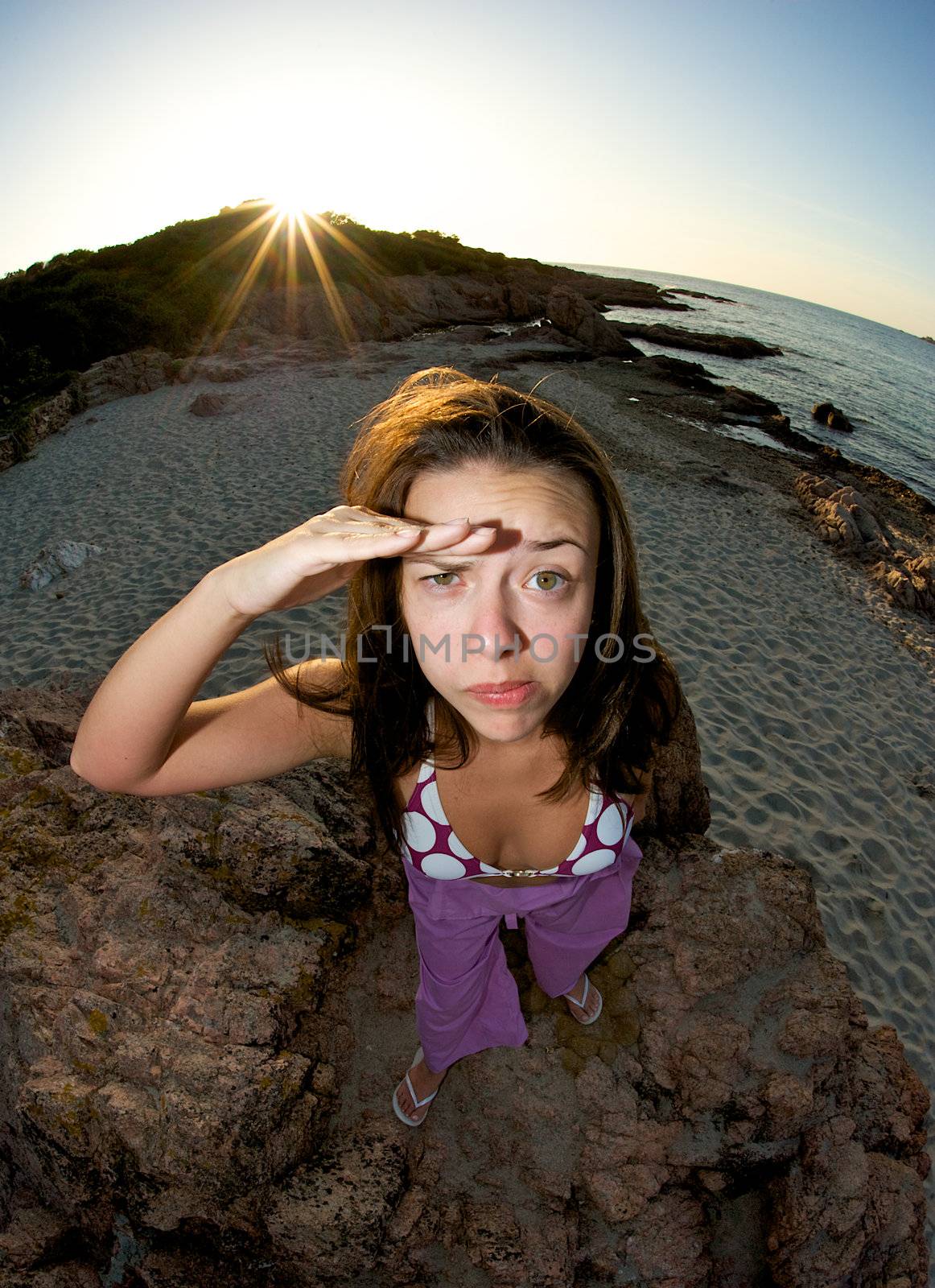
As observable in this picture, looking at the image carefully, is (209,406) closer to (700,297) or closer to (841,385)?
(841,385)

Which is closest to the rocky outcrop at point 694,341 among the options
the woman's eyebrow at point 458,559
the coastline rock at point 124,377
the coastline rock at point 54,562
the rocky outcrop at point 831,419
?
the rocky outcrop at point 831,419

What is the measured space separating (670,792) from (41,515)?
9.88 meters

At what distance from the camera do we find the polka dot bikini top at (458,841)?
1.62 metres

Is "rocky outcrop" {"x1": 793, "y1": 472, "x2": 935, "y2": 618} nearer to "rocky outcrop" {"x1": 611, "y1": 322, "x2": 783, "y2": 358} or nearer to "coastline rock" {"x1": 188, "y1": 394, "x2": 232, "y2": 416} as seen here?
"coastline rock" {"x1": 188, "y1": 394, "x2": 232, "y2": 416}

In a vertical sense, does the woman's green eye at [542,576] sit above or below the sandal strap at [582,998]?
above

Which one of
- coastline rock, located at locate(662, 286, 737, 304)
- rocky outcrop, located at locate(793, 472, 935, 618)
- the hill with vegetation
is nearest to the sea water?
rocky outcrop, located at locate(793, 472, 935, 618)

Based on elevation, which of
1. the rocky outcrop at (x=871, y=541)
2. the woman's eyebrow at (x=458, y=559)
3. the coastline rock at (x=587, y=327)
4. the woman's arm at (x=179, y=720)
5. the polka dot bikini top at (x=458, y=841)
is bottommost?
the rocky outcrop at (x=871, y=541)

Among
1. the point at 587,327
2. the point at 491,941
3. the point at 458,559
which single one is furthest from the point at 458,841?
the point at 587,327

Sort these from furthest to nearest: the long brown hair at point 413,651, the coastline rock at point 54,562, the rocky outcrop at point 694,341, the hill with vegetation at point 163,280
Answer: the rocky outcrop at point 694,341 < the hill with vegetation at point 163,280 < the coastline rock at point 54,562 < the long brown hair at point 413,651

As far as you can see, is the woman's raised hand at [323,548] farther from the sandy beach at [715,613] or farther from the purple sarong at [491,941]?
the sandy beach at [715,613]

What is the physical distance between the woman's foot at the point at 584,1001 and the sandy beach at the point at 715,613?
2334 millimetres

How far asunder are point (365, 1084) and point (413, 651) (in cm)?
166

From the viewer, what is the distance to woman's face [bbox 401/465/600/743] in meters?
1.20

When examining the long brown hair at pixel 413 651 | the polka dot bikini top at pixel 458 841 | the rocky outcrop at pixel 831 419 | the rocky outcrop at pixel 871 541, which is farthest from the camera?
the rocky outcrop at pixel 831 419
